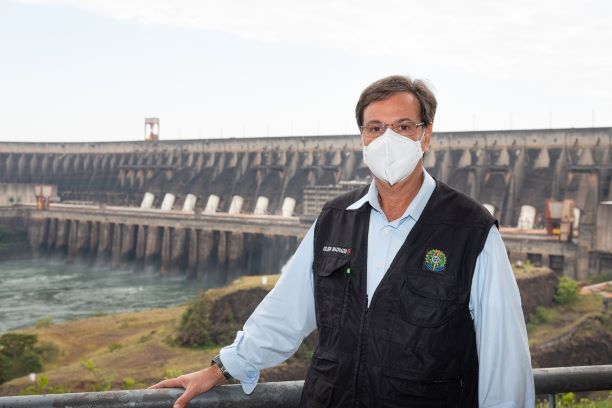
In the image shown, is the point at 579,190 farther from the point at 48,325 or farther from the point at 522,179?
the point at 48,325

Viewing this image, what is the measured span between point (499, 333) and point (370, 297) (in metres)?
0.51

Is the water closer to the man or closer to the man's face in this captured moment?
the man

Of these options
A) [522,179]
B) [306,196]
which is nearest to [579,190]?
[522,179]

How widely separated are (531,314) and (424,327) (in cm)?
1854

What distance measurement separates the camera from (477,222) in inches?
98.5

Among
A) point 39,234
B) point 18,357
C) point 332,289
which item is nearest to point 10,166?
point 39,234

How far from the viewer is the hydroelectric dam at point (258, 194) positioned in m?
34.8

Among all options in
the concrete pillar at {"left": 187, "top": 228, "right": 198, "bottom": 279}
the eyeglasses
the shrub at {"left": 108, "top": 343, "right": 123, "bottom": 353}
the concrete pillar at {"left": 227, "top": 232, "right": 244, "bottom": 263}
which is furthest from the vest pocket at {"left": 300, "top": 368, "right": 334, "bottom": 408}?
the concrete pillar at {"left": 187, "top": 228, "right": 198, "bottom": 279}

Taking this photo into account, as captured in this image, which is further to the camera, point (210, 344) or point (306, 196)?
point (306, 196)

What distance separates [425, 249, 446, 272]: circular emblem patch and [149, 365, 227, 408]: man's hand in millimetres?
1052

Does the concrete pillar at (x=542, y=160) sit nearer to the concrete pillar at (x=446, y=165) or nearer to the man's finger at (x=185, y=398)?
the concrete pillar at (x=446, y=165)

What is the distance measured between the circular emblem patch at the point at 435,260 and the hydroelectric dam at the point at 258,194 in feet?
91.4

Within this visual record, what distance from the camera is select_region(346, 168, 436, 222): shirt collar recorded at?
2645 mm

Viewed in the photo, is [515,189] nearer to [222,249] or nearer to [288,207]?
[288,207]
